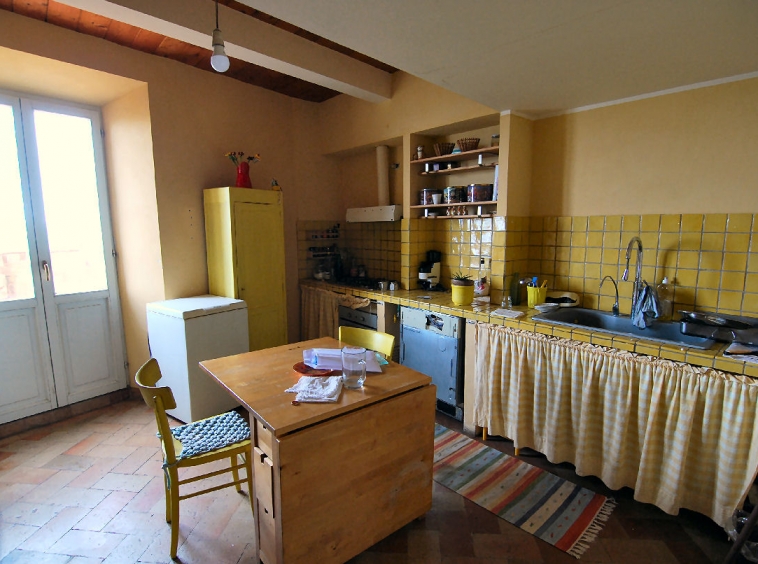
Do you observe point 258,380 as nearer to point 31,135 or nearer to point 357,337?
point 357,337

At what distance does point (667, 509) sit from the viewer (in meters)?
1.84

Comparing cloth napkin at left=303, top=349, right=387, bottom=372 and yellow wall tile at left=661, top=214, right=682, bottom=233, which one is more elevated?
yellow wall tile at left=661, top=214, right=682, bottom=233

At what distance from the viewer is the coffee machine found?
3350 mm

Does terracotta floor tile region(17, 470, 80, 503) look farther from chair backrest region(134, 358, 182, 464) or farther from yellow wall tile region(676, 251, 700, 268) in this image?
yellow wall tile region(676, 251, 700, 268)

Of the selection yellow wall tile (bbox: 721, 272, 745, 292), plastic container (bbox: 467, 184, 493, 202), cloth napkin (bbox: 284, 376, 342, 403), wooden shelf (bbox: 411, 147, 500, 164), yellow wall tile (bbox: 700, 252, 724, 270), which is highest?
wooden shelf (bbox: 411, 147, 500, 164)

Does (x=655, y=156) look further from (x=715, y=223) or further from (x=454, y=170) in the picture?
(x=454, y=170)

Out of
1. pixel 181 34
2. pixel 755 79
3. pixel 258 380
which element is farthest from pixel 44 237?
pixel 755 79

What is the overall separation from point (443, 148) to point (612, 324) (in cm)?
181

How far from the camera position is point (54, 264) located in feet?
9.81

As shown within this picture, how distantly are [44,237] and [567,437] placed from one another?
12.9 feet

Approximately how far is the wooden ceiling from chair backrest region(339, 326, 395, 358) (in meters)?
2.12

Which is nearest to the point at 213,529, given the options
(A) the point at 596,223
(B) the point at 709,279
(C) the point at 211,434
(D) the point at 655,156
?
(C) the point at 211,434

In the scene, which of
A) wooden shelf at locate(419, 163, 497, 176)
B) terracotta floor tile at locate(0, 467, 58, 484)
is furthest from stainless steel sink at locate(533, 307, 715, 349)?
terracotta floor tile at locate(0, 467, 58, 484)

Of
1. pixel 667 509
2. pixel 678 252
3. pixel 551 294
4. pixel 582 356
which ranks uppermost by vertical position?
pixel 678 252
